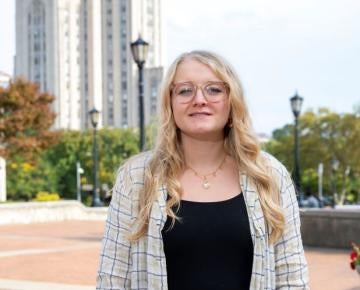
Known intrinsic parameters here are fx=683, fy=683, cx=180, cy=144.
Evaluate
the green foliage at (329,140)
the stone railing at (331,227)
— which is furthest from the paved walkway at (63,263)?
the green foliage at (329,140)

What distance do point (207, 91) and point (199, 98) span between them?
40 mm

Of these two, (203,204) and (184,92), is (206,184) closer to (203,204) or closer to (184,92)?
(203,204)

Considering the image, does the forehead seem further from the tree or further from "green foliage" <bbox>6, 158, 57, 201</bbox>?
"green foliage" <bbox>6, 158, 57, 201</bbox>

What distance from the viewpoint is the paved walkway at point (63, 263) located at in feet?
31.4

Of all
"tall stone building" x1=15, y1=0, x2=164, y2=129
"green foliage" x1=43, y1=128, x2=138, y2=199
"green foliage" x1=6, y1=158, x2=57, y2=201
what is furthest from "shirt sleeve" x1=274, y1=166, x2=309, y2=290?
"tall stone building" x1=15, y1=0, x2=164, y2=129

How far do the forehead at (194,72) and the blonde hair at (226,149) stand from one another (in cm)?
1

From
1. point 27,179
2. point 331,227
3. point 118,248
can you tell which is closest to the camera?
point 118,248

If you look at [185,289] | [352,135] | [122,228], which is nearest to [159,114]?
[122,228]

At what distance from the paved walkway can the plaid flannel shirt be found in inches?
258

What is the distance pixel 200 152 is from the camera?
260cm

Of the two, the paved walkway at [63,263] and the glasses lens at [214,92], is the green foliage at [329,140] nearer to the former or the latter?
the paved walkway at [63,263]

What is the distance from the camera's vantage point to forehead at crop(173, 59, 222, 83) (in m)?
2.50

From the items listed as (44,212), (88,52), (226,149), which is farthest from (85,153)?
(88,52)

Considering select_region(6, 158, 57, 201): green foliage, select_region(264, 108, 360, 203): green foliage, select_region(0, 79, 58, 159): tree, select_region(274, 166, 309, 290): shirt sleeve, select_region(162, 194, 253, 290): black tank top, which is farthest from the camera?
select_region(264, 108, 360, 203): green foliage
